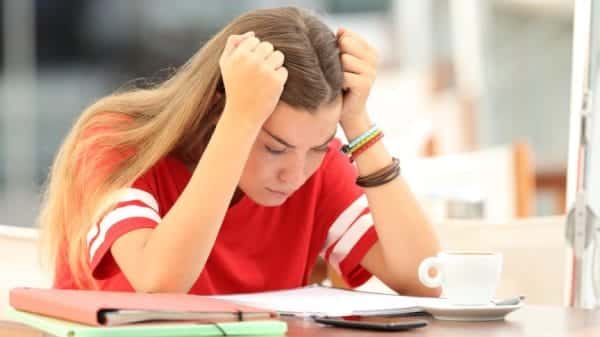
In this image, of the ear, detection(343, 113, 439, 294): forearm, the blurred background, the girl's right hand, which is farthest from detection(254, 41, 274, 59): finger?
the blurred background

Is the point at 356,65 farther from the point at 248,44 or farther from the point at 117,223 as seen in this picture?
the point at 117,223

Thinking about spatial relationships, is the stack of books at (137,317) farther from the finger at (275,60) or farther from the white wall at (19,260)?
the white wall at (19,260)

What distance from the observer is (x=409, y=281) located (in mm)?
1406

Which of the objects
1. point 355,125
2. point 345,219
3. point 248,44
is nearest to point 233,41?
point 248,44

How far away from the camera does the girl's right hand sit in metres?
1.18

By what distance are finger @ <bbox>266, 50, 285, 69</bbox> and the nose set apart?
11 cm

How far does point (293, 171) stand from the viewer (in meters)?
1.26

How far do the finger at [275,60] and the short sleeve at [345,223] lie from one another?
33cm

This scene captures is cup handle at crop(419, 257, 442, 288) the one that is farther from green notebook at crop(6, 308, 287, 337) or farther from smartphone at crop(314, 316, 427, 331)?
green notebook at crop(6, 308, 287, 337)

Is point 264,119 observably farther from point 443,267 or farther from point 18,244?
point 18,244

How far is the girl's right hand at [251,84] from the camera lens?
118 centimetres

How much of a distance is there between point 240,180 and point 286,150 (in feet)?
0.28

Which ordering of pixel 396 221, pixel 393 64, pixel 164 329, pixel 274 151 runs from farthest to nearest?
pixel 393 64 < pixel 396 221 < pixel 274 151 < pixel 164 329

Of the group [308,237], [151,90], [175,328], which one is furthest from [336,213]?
[175,328]
